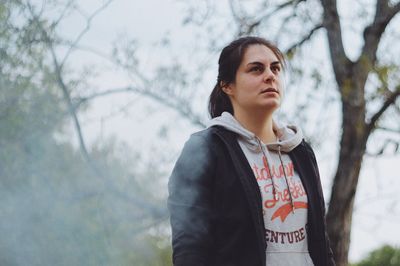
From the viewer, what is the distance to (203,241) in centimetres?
148

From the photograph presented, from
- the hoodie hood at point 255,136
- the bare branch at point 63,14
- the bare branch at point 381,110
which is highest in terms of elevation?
the bare branch at point 381,110

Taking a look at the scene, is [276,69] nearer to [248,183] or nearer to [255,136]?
[255,136]

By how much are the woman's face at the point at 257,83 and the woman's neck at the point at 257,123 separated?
17mm

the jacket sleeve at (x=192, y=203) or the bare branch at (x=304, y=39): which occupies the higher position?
the bare branch at (x=304, y=39)

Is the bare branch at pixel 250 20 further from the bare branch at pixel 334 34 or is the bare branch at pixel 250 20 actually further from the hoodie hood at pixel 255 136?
the hoodie hood at pixel 255 136

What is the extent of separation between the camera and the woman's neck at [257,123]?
1.65 m

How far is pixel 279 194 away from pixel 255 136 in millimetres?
156

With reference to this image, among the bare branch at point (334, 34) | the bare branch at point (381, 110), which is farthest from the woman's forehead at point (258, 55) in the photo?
the bare branch at point (334, 34)

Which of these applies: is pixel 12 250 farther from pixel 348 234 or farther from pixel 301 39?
pixel 301 39

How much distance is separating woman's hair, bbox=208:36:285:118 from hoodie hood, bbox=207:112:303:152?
0.30 ft

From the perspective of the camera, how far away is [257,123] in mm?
1657

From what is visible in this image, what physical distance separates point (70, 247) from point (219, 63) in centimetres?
98

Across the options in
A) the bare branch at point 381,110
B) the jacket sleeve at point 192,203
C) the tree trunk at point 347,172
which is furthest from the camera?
the tree trunk at point 347,172

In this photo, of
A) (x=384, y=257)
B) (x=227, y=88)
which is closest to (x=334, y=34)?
(x=384, y=257)
